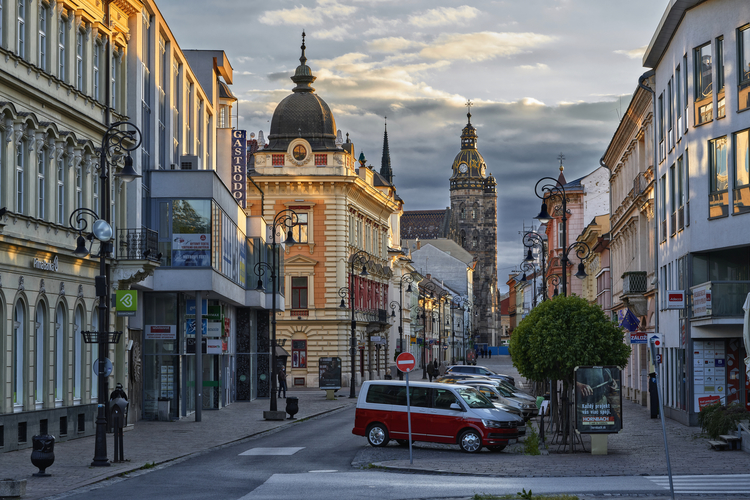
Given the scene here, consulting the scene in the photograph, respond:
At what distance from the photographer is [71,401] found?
29375 millimetres

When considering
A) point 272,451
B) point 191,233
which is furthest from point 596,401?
point 191,233

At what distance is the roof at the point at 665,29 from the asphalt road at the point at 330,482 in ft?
51.6

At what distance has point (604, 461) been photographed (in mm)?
22453

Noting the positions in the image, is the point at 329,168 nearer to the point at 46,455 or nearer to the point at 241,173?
the point at 241,173

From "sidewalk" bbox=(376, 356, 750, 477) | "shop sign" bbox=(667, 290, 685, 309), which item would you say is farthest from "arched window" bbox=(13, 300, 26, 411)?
"shop sign" bbox=(667, 290, 685, 309)

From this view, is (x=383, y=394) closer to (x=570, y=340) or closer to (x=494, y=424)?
(x=494, y=424)

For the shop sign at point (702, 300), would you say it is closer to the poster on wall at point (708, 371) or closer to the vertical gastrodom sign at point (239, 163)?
the poster on wall at point (708, 371)

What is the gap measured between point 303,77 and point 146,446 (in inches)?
1952

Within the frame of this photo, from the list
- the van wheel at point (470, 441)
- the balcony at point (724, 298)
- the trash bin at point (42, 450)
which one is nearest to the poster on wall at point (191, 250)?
the van wheel at point (470, 441)

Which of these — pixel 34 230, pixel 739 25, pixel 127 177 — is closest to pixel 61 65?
pixel 34 230

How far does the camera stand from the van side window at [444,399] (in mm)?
25475

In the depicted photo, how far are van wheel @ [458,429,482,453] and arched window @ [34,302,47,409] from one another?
10.5 metres

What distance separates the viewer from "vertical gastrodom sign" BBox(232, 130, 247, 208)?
52688mm

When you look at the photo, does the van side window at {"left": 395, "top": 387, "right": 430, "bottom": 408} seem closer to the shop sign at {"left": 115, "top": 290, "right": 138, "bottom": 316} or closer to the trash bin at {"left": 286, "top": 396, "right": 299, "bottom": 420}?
the shop sign at {"left": 115, "top": 290, "right": 138, "bottom": 316}
